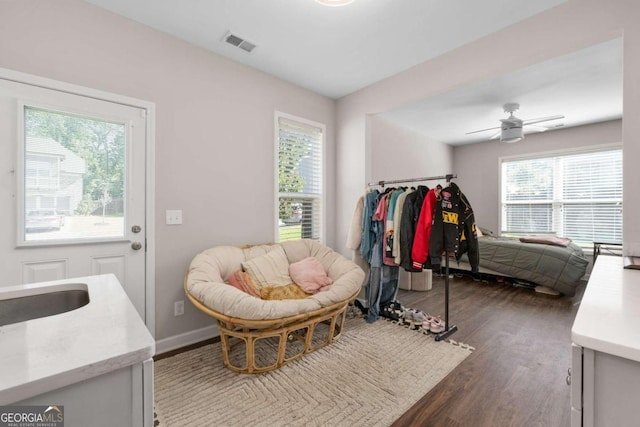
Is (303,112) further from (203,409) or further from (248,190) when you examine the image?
(203,409)

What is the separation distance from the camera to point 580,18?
1.93 meters

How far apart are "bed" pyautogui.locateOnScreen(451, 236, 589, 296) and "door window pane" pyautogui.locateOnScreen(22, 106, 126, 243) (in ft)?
16.2

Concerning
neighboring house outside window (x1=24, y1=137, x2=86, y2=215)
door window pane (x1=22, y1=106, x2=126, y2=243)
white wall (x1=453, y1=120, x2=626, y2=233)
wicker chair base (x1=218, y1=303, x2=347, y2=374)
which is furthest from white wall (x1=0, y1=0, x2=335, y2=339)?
white wall (x1=453, y1=120, x2=626, y2=233)

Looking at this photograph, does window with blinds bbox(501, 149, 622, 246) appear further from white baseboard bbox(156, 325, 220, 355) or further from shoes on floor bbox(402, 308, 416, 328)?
white baseboard bbox(156, 325, 220, 355)

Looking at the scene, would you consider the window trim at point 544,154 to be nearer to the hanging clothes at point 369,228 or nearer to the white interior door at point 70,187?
the hanging clothes at point 369,228

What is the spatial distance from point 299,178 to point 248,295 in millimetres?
1755

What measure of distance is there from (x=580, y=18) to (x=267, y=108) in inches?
104

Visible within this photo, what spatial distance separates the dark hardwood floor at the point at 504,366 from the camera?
1.61 meters

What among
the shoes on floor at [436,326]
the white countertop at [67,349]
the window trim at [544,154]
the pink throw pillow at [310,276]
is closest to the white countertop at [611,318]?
the white countertop at [67,349]

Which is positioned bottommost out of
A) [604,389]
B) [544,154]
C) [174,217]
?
[604,389]

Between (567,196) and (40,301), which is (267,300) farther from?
(567,196)

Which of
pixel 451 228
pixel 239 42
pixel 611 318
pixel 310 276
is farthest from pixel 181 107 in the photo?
pixel 611 318

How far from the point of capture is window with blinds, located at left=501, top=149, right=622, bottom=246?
15.1 ft

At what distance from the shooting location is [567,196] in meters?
5.03
